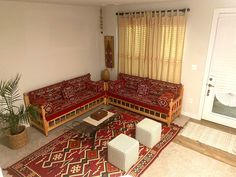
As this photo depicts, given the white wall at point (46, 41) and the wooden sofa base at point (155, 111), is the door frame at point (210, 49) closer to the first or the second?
the wooden sofa base at point (155, 111)

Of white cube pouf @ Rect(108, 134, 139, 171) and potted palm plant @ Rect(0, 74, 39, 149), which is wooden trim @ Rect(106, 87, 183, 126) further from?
potted palm plant @ Rect(0, 74, 39, 149)

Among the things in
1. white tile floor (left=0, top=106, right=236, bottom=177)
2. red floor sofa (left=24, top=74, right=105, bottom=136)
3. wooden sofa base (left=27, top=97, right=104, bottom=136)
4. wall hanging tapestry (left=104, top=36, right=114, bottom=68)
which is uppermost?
wall hanging tapestry (left=104, top=36, right=114, bottom=68)

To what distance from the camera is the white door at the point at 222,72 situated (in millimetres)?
3503

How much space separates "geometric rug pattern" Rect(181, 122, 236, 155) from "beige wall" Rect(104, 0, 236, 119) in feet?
1.57

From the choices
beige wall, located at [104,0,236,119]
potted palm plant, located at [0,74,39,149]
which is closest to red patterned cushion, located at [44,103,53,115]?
potted palm plant, located at [0,74,39,149]

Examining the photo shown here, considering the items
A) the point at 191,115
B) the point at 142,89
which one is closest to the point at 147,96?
the point at 142,89

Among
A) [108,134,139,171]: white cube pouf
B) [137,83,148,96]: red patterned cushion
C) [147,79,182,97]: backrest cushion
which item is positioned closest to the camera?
[108,134,139,171]: white cube pouf

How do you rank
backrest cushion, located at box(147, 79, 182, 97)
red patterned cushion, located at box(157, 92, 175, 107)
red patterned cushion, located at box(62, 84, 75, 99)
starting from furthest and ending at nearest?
red patterned cushion, located at box(62, 84, 75, 99), backrest cushion, located at box(147, 79, 182, 97), red patterned cushion, located at box(157, 92, 175, 107)

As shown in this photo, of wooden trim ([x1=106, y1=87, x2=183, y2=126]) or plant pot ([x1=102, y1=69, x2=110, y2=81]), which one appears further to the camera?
plant pot ([x1=102, y1=69, x2=110, y2=81])

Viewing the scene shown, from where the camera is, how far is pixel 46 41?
4145mm

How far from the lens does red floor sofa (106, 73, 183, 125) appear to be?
13.0 feet

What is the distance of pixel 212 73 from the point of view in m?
3.88

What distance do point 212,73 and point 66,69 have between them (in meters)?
3.55

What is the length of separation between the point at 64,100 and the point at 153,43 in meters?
2.62
